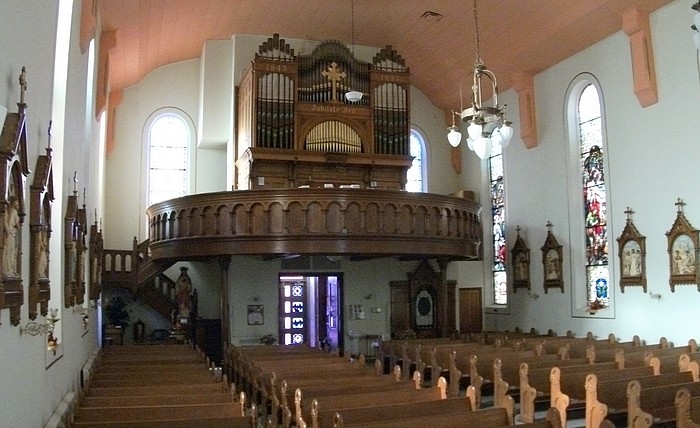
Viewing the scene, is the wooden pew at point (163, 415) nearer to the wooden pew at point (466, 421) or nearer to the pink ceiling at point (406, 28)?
the wooden pew at point (466, 421)

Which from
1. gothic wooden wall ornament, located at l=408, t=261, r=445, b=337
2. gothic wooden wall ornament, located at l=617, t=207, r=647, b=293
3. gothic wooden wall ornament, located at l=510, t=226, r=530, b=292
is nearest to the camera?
gothic wooden wall ornament, located at l=617, t=207, r=647, b=293

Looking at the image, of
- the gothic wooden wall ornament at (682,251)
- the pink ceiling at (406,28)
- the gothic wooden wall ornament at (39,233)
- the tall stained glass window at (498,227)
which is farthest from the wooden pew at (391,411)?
the tall stained glass window at (498,227)

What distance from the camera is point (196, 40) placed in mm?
17312

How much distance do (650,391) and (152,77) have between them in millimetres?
15490

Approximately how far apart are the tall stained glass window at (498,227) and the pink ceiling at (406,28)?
214 centimetres

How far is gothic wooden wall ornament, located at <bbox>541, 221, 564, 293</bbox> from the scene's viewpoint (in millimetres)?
15789

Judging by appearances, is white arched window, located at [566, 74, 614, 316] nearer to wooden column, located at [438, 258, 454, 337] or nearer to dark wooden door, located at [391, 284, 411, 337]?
wooden column, located at [438, 258, 454, 337]

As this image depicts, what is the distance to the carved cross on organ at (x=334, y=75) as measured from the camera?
16531 millimetres

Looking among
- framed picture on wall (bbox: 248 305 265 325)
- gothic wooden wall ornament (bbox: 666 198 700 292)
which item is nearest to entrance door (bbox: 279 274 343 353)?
framed picture on wall (bbox: 248 305 265 325)

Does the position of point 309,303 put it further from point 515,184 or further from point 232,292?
point 515,184

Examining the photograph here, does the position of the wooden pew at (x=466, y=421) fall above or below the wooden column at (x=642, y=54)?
below

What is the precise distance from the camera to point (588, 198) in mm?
15367

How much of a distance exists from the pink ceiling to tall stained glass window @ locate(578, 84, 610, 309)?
146 centimetres

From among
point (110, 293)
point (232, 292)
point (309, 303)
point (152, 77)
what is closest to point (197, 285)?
point (232, 292)
